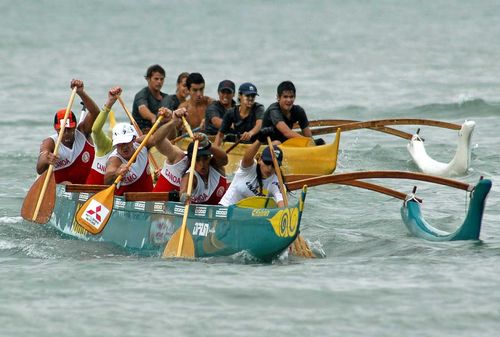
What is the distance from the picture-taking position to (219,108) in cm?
1720

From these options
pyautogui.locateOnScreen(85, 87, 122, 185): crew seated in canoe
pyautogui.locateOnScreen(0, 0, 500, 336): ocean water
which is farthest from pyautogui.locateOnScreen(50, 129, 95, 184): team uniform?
pyautogui.locateOnScreen(0, 0, 500, 336): ocean water

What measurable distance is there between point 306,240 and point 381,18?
53.7 m

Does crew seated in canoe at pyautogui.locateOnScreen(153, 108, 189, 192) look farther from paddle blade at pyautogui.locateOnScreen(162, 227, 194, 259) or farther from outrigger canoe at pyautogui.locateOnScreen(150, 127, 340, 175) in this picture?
outrigger canoe at pyautogui.locateOnScreen(150, 127, 340, 175)

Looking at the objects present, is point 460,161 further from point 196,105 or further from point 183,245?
point 183,245

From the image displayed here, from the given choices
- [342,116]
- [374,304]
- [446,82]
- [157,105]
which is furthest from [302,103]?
[374,304]

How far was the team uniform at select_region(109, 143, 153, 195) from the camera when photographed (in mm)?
12828

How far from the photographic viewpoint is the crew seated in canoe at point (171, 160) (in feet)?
39.7

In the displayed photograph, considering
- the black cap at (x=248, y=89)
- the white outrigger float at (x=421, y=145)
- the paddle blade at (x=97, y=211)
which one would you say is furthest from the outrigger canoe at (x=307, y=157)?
the paddle blade at (x=97, y=211)

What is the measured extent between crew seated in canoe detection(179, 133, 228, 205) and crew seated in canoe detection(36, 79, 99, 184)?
2005mm

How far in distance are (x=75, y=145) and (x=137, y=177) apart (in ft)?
3.76

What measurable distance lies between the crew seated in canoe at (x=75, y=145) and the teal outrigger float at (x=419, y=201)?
2.72m

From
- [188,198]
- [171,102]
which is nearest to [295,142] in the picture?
[171,102]

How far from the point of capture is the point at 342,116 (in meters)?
27.8

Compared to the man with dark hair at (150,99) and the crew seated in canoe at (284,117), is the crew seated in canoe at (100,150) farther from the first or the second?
the man with dark hair at (150,99)
